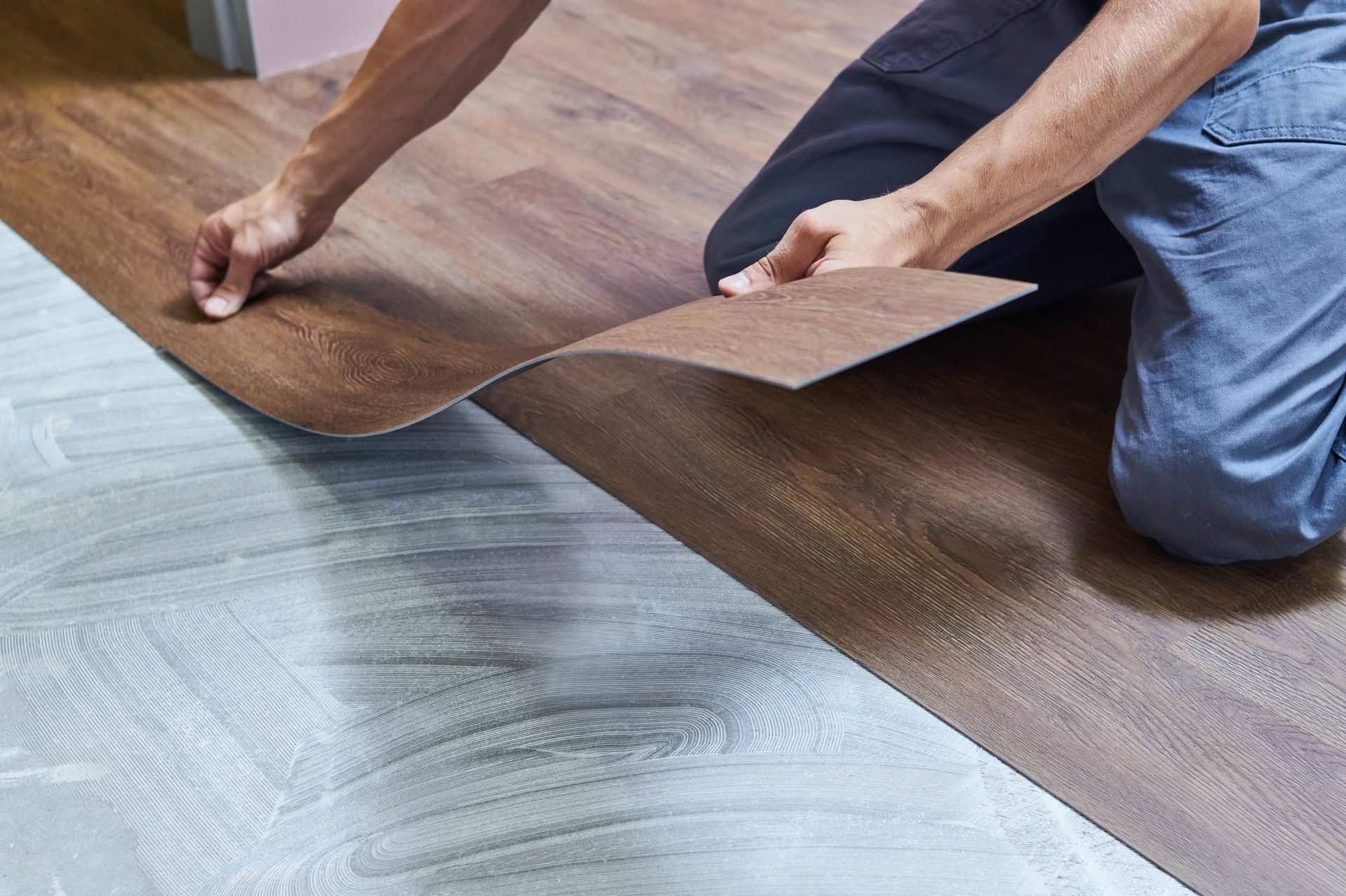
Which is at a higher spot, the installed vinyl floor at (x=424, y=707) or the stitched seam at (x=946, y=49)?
the stitched seam at (x=946, y=49)

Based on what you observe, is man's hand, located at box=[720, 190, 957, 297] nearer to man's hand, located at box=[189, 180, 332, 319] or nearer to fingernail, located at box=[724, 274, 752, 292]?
fingernail, located at box=[724, 274, 752, 292]

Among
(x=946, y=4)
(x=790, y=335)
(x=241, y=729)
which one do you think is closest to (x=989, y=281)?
(x=790, y=335)

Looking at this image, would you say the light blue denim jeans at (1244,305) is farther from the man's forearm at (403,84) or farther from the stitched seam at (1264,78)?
the man's forearm at (403,84)

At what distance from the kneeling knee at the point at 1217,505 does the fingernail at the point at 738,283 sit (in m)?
0.45

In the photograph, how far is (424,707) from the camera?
3.10 ft

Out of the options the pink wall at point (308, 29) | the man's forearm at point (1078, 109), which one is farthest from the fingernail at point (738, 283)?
the pink wall at point (308, 29)

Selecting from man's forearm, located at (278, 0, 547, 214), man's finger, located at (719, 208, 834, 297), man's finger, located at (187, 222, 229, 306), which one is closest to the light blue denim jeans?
man's finger, located at (719, 208, 834, 297)

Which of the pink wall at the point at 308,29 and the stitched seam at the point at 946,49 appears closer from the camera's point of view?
the stitched seam at the point at 946,49

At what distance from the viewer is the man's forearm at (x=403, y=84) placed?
1.28m

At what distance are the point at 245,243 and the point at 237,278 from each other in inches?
2.1

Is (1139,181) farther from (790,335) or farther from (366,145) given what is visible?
(366,145)

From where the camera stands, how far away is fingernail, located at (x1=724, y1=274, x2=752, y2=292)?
95 centimetres

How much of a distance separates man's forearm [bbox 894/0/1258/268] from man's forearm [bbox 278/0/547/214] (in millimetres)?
600

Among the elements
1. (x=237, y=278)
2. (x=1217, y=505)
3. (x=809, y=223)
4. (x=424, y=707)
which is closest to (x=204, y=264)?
(x=237, y=278)
